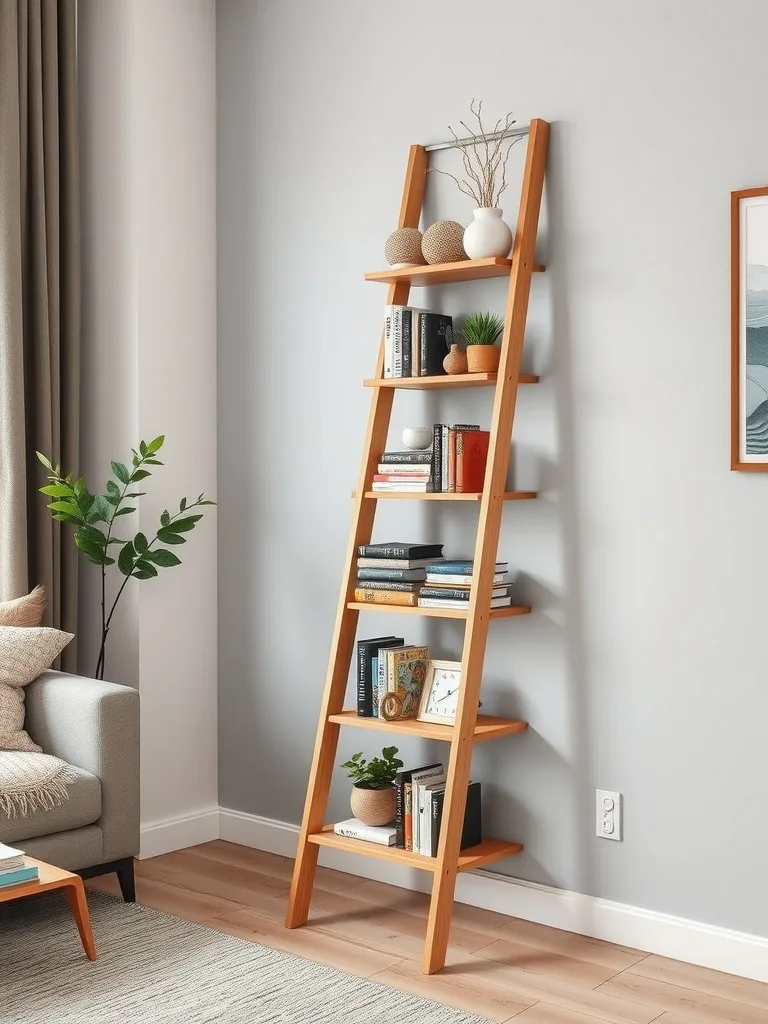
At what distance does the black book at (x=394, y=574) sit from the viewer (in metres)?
3.08

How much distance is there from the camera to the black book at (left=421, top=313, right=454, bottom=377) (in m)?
3.11

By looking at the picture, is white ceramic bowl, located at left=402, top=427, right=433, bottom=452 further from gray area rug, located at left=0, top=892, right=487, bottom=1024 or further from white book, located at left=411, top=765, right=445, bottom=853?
gray area rug, located at left=0, top=892, right=487, bottom=1024

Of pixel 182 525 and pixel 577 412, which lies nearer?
pixel 577 412

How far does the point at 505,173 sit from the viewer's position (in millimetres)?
3170

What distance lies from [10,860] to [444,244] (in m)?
1.85

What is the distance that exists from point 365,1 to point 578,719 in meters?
2.21

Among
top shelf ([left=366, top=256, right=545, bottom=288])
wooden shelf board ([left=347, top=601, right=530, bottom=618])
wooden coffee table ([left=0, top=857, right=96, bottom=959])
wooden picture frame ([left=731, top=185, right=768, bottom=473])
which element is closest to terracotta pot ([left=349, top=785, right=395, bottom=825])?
wooden shelf board ([left=347, top=601, right=530, bottom=618])

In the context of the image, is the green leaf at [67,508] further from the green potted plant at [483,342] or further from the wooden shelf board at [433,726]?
the green potted plant at [483,342]

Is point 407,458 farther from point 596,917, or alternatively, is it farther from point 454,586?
point 596,917

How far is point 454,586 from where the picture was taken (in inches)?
118

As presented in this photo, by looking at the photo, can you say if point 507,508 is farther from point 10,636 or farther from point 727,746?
point 10,636

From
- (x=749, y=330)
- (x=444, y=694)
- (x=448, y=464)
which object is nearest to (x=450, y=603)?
(x=444, y=694)

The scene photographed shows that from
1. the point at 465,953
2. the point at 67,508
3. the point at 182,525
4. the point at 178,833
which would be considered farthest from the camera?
the point at 178,833

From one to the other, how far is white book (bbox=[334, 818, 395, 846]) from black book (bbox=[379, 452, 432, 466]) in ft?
3.23
